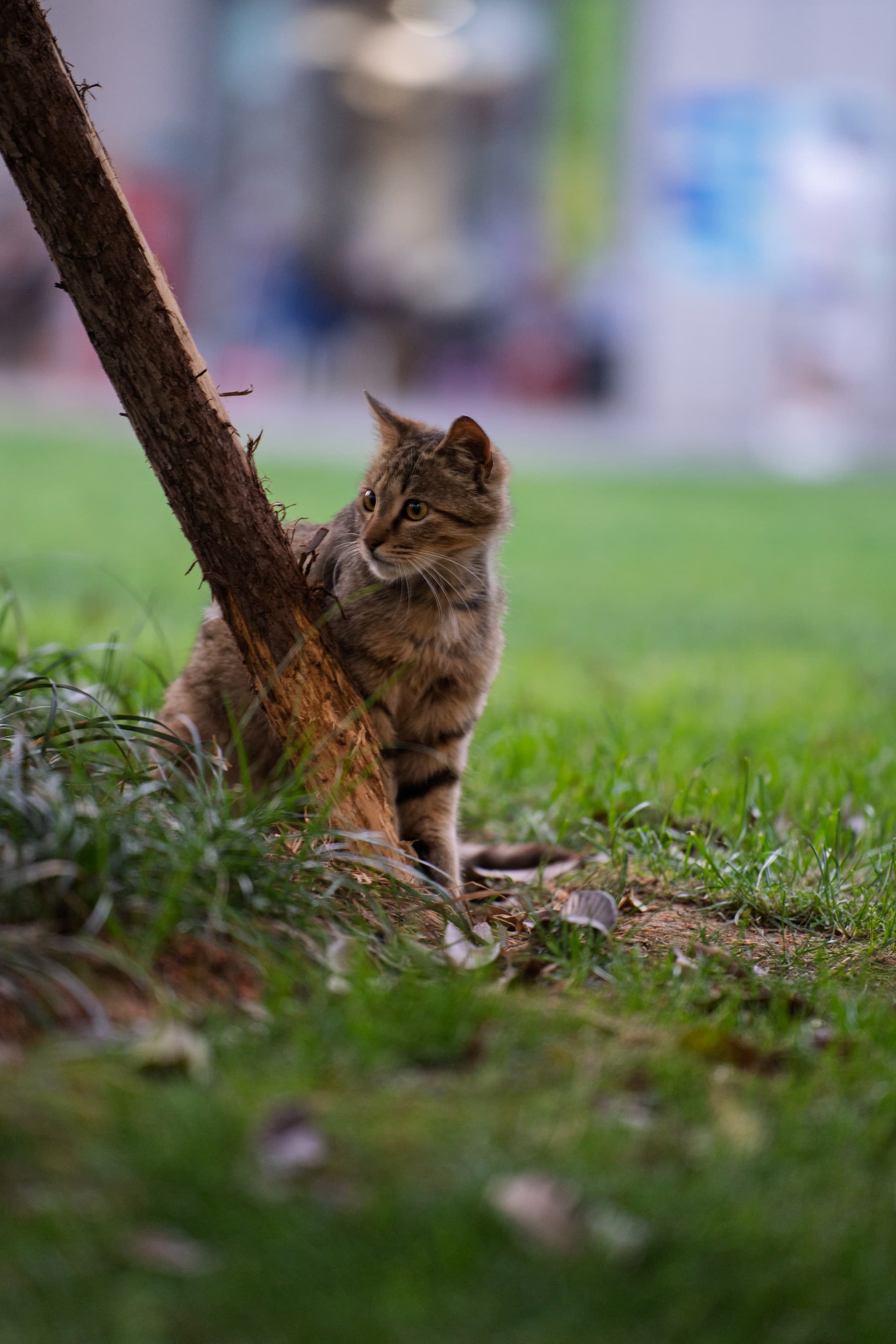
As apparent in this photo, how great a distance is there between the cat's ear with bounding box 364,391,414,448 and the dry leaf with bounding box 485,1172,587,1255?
2415 millimetres

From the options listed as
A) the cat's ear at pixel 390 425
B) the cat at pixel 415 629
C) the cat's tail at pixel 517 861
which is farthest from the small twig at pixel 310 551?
the cat's tail at pixel 517 861

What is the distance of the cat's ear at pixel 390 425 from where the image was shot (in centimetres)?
380

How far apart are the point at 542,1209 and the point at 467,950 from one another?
3.11ft

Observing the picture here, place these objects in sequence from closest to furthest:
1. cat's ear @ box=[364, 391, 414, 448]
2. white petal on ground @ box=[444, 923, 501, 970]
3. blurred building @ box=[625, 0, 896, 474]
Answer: white petal on ground @ box=[444, 923, 501, 970] → cat's ear @ box=[364, 391, 414, 448] → blurred building @ box=[625, 0, 896, 474]

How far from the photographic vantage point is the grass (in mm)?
1574

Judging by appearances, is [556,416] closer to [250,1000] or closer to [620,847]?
[620,847]

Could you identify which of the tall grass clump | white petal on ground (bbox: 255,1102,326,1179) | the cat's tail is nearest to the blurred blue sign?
the cat's tail

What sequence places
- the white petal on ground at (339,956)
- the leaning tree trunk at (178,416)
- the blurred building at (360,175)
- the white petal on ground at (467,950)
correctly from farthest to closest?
the blurred building at (360,175) < the leaning tree trunk at (178,416) < the white petal on ground at (467,950) < the white petal on ground at (339,956)

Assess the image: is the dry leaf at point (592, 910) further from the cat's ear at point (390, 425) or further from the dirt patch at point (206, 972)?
the cat's ear at point (390, 425)

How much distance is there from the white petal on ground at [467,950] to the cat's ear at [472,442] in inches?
53.8

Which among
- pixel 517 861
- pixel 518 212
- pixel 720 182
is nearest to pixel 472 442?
pixel 517 861

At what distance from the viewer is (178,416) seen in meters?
2.86

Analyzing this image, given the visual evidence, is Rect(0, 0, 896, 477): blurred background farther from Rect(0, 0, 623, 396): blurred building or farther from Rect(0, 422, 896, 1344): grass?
Rect(0, 422, 896, 1344): grass

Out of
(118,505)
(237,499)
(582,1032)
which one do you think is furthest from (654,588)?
(582,1032)
